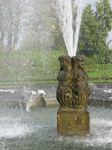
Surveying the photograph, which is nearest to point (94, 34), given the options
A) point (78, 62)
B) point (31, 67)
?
point (31, 67)

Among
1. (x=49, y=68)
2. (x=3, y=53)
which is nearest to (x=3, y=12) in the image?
(x=3, y=53)

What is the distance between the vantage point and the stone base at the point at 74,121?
17.2ft

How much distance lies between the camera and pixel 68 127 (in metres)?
5.27

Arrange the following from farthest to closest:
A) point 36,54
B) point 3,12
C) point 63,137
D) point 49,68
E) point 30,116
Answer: point 3,12 < point 36,54 < point 49,68 < point 30,116 < point 63,137

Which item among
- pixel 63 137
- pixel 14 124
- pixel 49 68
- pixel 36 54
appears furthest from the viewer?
pixel 36 54

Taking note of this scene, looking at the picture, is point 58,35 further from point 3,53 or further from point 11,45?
point 3,53

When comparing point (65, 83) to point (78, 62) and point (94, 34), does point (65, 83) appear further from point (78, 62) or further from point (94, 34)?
point (94, 34)

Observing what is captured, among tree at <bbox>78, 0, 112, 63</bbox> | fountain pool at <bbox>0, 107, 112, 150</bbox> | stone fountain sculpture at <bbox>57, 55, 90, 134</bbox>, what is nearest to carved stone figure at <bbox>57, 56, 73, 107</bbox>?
stone fountain sculpture at <bbox>57, 55, 90, 134</bbox>

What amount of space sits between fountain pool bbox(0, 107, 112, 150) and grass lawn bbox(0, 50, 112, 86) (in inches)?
450

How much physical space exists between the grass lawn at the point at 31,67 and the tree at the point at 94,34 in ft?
10.2

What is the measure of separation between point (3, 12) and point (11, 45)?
359cm

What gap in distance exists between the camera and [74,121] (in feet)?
17.3

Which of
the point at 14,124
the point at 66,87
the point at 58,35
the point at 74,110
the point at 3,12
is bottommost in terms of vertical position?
the point at 14,124

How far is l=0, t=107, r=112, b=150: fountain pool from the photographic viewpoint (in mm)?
4750
